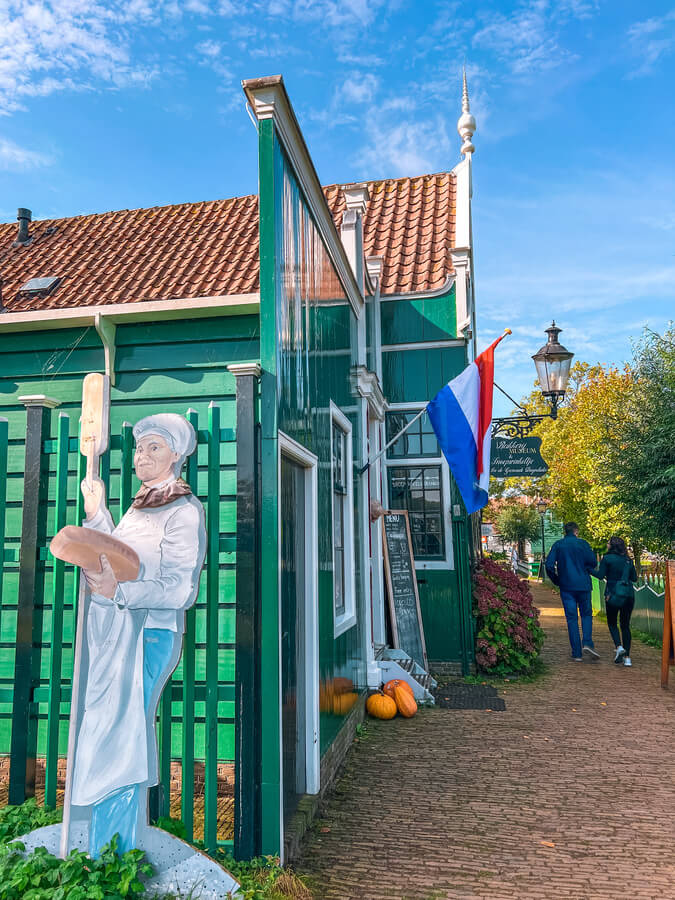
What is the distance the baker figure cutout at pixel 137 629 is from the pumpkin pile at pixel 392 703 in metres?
4.03

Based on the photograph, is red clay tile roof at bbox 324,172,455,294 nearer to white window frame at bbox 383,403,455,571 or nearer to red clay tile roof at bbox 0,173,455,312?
red clay tile roof at bbox 0,173,455,312

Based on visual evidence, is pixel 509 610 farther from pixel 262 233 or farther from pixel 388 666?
pixel 262 233

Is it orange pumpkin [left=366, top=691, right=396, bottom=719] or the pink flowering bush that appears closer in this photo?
orange pumpkin [left=366, top=691, right=396, bottom=719]

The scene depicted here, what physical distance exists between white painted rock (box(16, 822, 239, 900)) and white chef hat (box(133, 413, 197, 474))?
5.44 ft

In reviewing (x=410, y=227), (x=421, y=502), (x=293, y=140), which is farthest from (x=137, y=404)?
(x=410, y=227)

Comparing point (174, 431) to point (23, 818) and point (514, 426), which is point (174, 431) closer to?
point (23, 818)

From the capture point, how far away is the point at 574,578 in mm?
9477

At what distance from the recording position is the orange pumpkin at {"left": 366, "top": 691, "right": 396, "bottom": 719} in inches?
257

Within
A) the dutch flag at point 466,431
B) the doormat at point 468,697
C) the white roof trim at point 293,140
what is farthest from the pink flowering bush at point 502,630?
the white roof trim at point 293,140

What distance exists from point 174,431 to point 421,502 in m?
6.13

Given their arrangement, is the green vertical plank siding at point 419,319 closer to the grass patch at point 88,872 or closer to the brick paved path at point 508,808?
the brick paved path at point 508,808

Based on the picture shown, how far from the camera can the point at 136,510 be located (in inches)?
124

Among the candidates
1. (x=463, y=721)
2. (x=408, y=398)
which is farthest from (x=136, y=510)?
(x=408, y=398)

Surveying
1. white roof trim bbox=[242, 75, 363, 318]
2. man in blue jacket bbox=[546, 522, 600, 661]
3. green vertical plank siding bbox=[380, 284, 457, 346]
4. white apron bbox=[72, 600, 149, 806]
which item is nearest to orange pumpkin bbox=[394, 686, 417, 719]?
man in blue jacket bbox=[546, 522, 600, 661]
